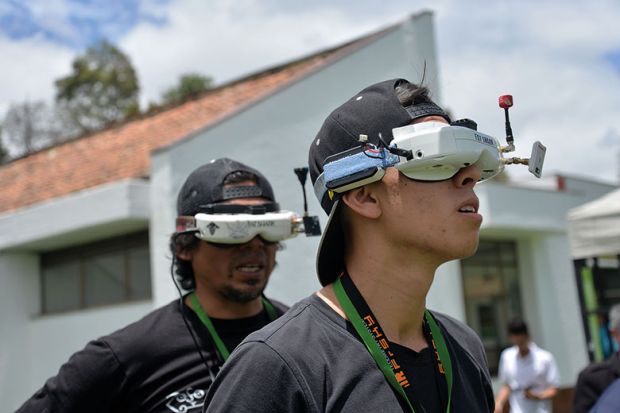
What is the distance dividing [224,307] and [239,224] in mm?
345

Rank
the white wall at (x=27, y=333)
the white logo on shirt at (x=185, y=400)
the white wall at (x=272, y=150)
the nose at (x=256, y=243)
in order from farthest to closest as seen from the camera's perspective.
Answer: the white wall at (x=27, y=333) < the white wall at (x=272, y=150) < the nose at (x=256, y=243) < the white logo on shirt at (x=185, y=400)

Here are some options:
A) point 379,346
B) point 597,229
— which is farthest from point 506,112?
point 597,229

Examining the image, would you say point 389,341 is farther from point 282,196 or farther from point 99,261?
point 99,261

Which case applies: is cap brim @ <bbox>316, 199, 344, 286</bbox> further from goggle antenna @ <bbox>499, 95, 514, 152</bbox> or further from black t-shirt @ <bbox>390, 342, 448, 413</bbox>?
goggle antenna @ <bbox>499, 95, 514, 152</bbox>

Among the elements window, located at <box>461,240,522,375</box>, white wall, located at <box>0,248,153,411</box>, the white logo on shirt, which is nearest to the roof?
white wall, located at <box>0,248,153,411</box>

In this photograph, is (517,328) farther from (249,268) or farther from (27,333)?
(27,333)

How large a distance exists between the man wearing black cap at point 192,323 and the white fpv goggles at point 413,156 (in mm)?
1287

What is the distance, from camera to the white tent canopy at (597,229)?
25.7 feet

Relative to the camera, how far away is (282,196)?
26.2 feet

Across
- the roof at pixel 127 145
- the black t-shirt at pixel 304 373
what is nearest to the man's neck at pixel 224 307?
the black t-shirt at pixel 304 373

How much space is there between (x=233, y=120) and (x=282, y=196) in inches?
133

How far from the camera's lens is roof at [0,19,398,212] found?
13.6 meters

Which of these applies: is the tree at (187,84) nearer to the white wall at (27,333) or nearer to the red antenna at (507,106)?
the white wall at (27,333)

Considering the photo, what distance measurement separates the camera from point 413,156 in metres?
1.88
